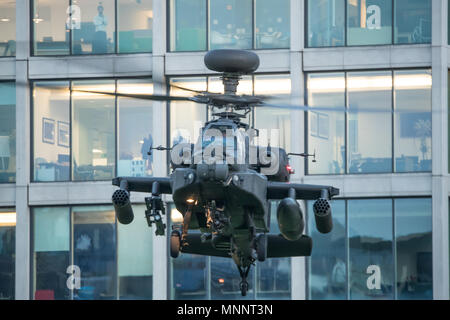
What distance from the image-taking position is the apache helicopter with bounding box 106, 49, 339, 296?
17016mm

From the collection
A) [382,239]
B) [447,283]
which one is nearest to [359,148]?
[382,239]

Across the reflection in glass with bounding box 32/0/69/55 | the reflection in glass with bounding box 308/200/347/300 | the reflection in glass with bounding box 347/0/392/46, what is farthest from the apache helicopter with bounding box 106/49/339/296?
the reflection in glass with bounding box 32/0/69/55

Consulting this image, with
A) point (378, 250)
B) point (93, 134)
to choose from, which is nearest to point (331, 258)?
point (378, 250)

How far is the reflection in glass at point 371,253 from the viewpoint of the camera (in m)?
28.9

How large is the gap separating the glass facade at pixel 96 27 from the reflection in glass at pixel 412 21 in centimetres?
792

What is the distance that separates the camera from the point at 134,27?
100 feet

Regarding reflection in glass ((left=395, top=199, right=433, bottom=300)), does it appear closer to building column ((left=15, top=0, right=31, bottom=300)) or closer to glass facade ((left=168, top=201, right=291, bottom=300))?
glass facade ((left=168, top=201, right=291, bottom=300))

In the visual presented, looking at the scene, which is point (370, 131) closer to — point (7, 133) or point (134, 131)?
point (134, 131)

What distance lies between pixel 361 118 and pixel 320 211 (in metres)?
12.0

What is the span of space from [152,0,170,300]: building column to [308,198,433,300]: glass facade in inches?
187

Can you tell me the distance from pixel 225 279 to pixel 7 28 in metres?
11.0

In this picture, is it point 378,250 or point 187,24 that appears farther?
point 187,24

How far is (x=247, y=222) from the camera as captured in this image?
17.8m

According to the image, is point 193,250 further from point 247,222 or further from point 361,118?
point 361,118
